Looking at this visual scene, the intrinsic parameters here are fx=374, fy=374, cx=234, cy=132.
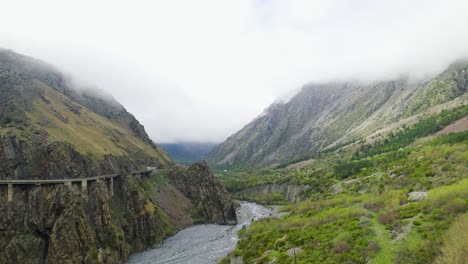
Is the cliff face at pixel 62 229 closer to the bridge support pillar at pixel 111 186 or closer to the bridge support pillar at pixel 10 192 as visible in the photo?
the bridge support pillar at pixel 10 192

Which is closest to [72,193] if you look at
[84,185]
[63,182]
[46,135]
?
[63,182]

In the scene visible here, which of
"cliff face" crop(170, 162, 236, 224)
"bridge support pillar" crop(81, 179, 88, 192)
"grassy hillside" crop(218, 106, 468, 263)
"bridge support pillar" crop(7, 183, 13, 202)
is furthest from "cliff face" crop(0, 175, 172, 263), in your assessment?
"cliff face" crop(170, 162, 236, 224)

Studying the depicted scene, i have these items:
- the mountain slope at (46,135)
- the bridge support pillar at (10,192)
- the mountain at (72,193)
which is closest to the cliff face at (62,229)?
the mountain at (72,193)

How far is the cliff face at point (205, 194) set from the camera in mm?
160875

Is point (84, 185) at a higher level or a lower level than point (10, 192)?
higher

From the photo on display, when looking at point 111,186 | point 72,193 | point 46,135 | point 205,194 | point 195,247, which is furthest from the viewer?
point 205,194

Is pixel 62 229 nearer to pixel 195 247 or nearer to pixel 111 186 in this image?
pixel 111 186

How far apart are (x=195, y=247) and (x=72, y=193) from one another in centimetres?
3964

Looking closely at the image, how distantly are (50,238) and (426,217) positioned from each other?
8621 cm

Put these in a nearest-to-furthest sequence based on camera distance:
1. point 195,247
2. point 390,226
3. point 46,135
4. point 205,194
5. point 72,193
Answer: point 390,226 < point 72,193 < point 195,247 < point 46,135 < point 205,194

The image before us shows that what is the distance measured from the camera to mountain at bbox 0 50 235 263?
95.2 m

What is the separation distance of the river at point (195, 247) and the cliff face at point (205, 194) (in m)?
7.97

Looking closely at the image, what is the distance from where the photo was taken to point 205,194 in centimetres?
17525

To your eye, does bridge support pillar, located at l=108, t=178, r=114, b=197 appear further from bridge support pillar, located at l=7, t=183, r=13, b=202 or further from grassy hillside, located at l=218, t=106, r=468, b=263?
grassy hillside, located at l=218, t=106, r=468, b=263
